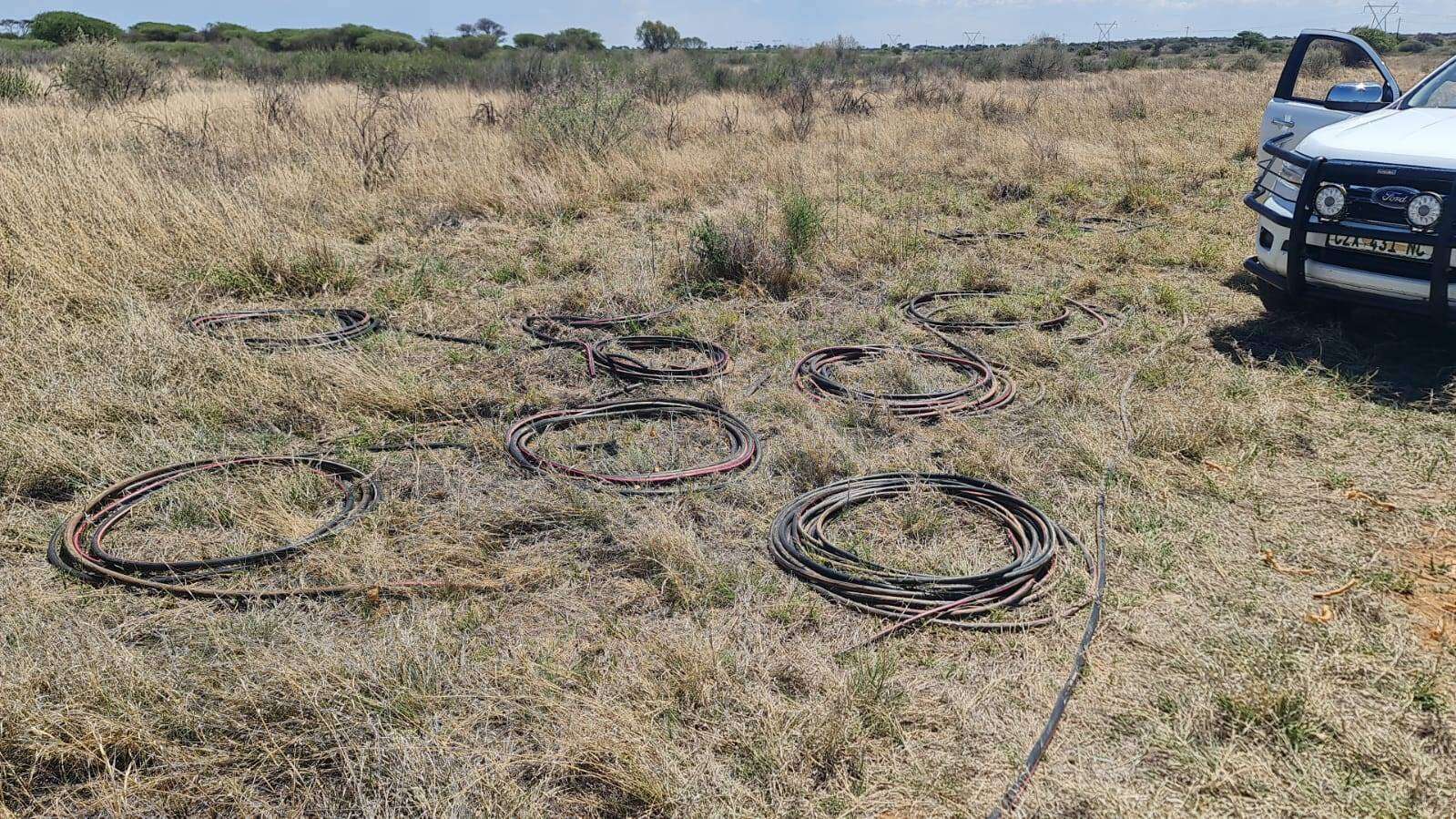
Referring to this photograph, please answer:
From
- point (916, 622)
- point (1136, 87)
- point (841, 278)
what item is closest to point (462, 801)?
point (916, 622)

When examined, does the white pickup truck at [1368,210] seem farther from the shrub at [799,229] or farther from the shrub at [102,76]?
the shrub at [102,76]

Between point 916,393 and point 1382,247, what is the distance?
2.46 m

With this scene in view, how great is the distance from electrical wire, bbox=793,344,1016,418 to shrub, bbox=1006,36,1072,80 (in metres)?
23.5

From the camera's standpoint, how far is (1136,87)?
65.9ft

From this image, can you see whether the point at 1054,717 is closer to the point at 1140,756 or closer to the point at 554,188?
the point at 1140,756

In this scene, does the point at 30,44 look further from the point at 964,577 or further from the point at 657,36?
the point at 964,577

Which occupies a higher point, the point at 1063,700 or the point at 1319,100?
the point at 1319,100

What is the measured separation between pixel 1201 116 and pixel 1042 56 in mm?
11882

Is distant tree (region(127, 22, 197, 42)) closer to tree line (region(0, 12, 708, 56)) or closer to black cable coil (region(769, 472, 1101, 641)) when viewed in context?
tree line (region(0, 12, 708, 56))

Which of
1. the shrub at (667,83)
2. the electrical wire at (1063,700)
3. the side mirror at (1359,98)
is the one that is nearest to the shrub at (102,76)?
the shrub at (667,83)

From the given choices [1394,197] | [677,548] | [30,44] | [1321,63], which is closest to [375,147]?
[677,548]

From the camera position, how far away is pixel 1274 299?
5703 mm

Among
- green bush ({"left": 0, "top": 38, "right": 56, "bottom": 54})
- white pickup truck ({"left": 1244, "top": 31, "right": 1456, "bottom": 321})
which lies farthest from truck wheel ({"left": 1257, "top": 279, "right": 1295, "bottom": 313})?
green bush ({"left": 0, "top": 38, "right": 56, "bottom": 54})

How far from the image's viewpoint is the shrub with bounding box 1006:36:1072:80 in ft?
85.6
